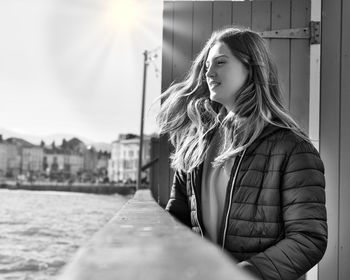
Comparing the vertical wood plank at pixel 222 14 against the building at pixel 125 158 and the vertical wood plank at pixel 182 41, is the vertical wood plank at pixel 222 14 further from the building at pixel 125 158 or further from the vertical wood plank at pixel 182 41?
the building at pixel 125 158

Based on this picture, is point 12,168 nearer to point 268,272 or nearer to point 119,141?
point 119,141

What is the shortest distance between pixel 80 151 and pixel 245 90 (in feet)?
316

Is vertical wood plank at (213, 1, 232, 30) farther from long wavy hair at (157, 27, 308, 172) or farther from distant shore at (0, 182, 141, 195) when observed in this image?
distant shore at (0, 182, 141, 195)

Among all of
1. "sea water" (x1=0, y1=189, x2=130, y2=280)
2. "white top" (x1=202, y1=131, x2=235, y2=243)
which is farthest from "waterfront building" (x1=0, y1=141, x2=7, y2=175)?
"white top" (x1=202, y1=131, x2=235, y2=243)

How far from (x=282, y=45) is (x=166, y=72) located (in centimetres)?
61

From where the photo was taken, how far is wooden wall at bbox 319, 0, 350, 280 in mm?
2246

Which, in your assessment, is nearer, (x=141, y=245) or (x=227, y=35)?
(x=141, y=245)

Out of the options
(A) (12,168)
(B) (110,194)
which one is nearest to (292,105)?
(B) (110,194)

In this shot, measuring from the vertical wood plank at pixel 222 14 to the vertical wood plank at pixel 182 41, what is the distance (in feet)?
0.43

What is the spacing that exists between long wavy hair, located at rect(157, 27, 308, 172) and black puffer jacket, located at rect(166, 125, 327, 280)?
6 centimetres

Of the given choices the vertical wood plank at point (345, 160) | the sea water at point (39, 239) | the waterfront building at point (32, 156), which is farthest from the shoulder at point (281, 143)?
the waterfront building at point (32, 156)

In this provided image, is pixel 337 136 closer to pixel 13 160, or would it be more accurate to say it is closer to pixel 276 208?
pixel 276 208

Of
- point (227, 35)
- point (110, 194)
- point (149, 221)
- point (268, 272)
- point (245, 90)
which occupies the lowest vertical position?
point (110, 194)

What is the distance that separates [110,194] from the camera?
65125 millimetres
